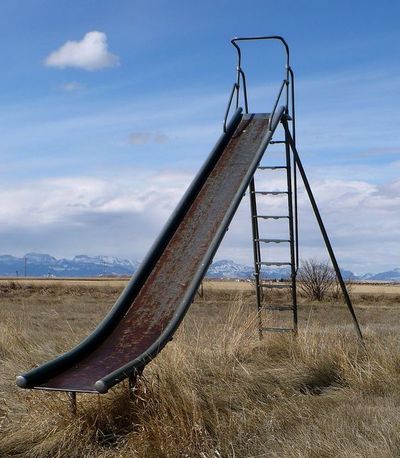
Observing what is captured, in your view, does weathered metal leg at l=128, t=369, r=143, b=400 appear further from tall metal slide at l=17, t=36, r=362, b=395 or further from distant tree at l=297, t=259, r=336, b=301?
distant tree at l=297, t=259, r=336, b=301

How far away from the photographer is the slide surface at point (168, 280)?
6.10 meters

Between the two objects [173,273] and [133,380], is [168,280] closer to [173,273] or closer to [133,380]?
[173,273]

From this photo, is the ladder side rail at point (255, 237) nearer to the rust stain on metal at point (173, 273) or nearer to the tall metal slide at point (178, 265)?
the tall metal slide at point (178, 265)

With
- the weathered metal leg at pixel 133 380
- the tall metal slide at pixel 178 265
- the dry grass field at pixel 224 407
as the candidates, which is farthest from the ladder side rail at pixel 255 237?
the weathered metal leg at pixel 133 380

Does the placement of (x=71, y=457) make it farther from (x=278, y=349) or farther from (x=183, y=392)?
(x=278, y=349)

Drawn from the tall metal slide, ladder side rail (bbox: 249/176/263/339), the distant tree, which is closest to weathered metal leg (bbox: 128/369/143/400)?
the tall metal slide

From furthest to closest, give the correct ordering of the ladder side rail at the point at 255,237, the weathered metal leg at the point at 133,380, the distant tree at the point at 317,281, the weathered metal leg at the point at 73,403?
the distant tree at the point at 317,281 < the ladder side rail at the point at 255,237 < the weathered metal leg at the point at 133,380 < the weathered metal leg at the point at 73,403

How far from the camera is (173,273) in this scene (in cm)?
766

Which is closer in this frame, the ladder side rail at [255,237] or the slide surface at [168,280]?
the slide surface at [168,280]

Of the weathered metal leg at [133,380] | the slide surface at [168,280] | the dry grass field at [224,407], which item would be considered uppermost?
the slide surface at [168,280]

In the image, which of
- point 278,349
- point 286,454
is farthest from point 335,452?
point 278,349

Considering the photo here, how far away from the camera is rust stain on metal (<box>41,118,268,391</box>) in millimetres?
6336

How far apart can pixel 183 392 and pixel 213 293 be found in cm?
3024

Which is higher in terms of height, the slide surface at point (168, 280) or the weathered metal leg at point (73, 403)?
the slide surface at point (168, 280)
